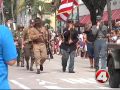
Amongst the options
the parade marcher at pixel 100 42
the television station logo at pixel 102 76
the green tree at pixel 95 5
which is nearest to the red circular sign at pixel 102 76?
the television station logo at pixel 102 76

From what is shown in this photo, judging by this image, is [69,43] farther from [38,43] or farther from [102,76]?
[102,76]

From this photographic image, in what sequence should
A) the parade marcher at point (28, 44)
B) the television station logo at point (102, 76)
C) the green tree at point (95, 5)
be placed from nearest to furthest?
the television station logo at point (102, 76) → the parade marcher at point (28, 44) → the green tree at point (95, 5)

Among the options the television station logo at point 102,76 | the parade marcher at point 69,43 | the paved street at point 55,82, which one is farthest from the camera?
the parade marcher at point 69,43

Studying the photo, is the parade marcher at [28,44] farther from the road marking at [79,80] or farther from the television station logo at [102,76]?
the television station logo at [102,76]

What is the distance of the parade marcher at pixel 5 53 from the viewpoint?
4.91 meters

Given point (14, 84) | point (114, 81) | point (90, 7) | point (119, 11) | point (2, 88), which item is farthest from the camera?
point (119, 11)

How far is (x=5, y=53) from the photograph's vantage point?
4.98 meters

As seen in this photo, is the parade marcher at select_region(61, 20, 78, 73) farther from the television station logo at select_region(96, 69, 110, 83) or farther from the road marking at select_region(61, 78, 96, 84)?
the television station logo at select_region(96, 69, 110, 83)

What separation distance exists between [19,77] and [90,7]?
23818 millimetres

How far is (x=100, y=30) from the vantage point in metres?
15.4

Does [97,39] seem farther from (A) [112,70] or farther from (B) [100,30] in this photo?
(A) [112,70]

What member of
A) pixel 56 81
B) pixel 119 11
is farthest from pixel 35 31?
pixel 119 11

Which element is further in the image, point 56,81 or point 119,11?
point 119,11

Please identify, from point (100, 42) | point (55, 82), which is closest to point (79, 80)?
point (55, 82)
